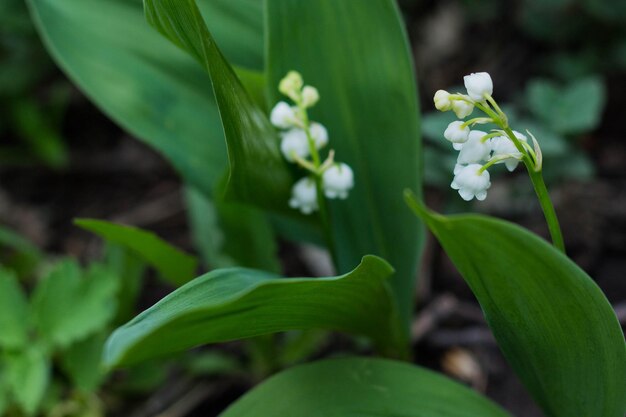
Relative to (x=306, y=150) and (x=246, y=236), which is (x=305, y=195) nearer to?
(x=306, y=150)

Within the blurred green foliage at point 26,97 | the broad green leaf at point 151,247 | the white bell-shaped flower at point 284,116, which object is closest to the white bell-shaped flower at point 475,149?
the white bell-shaped flower at point 284,116

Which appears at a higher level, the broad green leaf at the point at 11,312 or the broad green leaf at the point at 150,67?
the broad green leaf at the point at 150,67

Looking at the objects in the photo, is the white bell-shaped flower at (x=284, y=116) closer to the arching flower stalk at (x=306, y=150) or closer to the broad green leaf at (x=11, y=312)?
the arching flower stalk at (x=306, y=150)

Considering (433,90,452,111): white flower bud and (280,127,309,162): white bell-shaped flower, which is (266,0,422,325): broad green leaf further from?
(433,90,452,111): white flower bud

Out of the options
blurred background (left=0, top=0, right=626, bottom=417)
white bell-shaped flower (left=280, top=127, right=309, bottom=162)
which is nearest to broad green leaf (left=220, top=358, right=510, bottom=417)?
white bell-shaped flower (left=280, top=127, right=309, bottom=162)

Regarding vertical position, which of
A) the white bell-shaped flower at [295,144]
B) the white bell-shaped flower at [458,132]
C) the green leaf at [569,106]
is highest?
the white bell-shaped flower at [458,132]

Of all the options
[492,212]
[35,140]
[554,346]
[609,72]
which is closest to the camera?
[554,346]

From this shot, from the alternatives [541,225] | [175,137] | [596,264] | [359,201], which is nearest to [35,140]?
[175,137]

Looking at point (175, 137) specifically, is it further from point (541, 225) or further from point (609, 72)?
point (609, 72)
